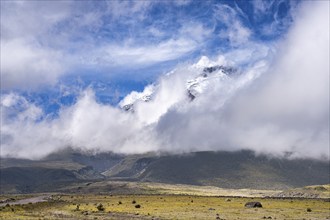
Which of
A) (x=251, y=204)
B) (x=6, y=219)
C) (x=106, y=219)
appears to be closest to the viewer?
(x=6, y=219)

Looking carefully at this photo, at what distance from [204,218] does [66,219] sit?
1163 inches

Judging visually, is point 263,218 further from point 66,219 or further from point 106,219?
point 66,219

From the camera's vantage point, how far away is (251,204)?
154 metres

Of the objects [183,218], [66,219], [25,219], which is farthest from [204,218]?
[25,219]

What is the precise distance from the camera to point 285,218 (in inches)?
4304

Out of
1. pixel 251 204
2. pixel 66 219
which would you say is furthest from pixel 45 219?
pixel 251 204

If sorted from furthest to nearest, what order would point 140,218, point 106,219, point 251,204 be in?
point 251,204 < point 140,218 < point 106,219

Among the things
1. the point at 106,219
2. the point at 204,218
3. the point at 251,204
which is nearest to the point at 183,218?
the point at 204,218

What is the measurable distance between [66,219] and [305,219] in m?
53.4

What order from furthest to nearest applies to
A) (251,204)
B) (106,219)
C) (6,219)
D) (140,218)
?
1. (251,204)
2. (140,218)
3. (106,219)
4. (6,219)

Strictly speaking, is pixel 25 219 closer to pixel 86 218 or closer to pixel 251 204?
pixel 86 218

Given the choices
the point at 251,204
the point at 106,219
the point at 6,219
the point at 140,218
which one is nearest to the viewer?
the point at 6,219

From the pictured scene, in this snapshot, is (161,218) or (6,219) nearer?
(6,219)

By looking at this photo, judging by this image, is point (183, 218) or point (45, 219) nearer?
point (45, 219)
